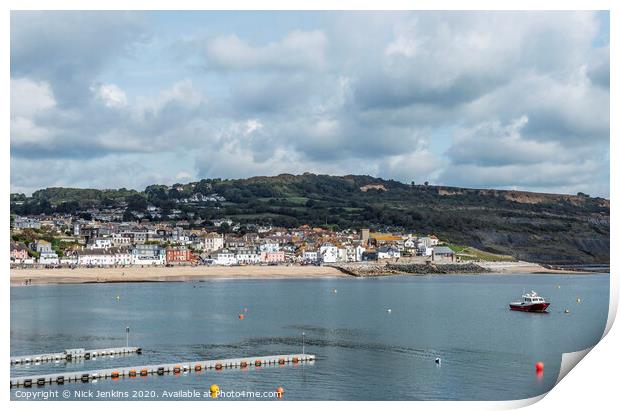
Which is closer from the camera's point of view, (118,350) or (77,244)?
(118,350)

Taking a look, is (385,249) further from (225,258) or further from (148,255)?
(148,255)

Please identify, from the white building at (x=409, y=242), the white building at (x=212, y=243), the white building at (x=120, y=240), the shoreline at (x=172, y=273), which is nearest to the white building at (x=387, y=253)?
the white building at (x=409, y=242)

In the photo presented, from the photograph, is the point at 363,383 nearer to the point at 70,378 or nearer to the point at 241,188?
the point at 70,378

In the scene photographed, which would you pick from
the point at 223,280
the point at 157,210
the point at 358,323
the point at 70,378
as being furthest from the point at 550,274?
the point at 70,378

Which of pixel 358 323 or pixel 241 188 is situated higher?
pixel 241 188
